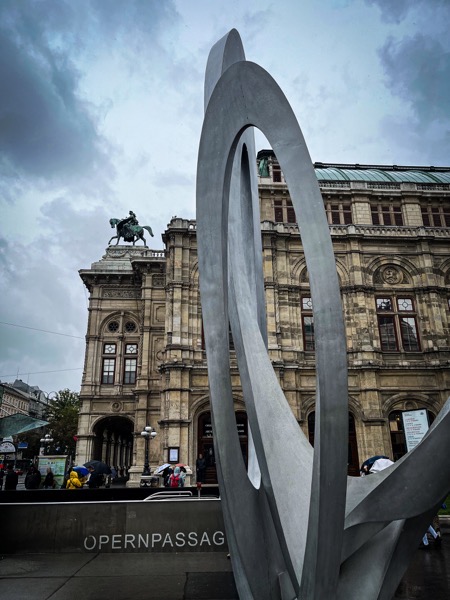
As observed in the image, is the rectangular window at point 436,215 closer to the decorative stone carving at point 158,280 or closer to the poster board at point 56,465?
the decorative stone carving at point 158,280

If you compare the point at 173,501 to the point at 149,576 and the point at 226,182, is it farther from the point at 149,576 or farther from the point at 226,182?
the point at 226,182

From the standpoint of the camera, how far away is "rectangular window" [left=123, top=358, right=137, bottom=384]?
3759 cm

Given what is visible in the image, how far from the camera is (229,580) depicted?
856 cm

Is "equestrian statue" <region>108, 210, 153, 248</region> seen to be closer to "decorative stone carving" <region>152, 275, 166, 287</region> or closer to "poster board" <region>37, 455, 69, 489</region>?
"decorative stone carving" <region>152, 275, 166, 287</region>

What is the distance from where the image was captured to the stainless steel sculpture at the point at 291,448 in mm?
4840

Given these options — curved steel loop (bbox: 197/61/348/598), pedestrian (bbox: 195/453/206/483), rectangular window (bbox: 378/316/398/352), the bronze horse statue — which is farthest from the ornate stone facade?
curved steel loop (bbox: 197/61/348/598)

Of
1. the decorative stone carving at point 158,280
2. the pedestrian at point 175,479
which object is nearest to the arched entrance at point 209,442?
the pedestrian at point 175,479

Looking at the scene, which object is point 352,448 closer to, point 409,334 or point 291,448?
point 409,334

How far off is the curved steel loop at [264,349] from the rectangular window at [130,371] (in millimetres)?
31141

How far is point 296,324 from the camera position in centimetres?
3191

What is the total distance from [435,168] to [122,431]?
38489 millimetres

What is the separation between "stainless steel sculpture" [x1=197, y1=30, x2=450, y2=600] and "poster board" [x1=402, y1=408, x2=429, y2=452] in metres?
8.97

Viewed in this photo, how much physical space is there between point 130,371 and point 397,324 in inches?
801

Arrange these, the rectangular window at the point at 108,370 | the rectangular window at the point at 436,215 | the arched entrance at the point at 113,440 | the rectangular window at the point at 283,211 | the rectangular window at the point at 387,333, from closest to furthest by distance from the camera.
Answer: the rectangular window at the point at 387,333 < the rectangular window at the point at 283,211 < the rectangular window at the point at 436,215 < the arched entrance at the point at 113,440 < the rectangular window at the point at 108,370
